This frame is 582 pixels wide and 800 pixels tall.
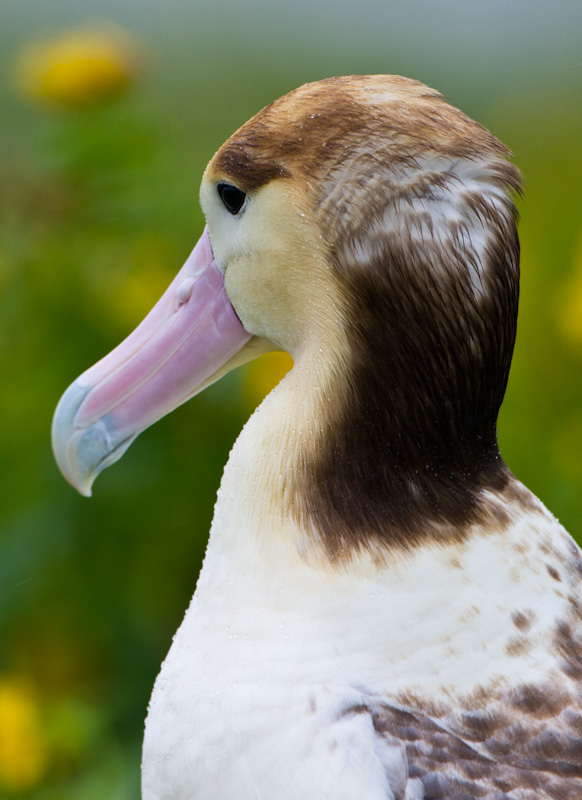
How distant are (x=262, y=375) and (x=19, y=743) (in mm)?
820

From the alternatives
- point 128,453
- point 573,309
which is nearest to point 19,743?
point 128,453

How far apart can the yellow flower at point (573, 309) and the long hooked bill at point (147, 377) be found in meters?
1.35

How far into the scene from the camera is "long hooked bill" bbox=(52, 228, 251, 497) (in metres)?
1.44

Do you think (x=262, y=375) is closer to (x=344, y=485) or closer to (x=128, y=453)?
(x=128, y=453)

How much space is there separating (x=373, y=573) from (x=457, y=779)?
9.0 inches

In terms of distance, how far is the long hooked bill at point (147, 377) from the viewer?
144 centimetres

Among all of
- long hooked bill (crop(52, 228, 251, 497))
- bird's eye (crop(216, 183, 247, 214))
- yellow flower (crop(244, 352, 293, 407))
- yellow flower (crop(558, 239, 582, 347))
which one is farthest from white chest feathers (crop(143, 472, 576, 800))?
yellow flower (crop(558, 239, 582, 347))

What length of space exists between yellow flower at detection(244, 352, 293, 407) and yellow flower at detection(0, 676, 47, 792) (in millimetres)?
715

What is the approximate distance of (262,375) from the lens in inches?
91.0

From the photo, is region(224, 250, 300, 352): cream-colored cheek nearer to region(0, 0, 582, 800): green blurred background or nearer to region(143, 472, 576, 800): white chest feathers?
region(143, 472, 576, 800): white chest feathers

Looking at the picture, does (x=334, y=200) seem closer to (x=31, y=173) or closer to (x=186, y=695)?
(x=186, y=695)

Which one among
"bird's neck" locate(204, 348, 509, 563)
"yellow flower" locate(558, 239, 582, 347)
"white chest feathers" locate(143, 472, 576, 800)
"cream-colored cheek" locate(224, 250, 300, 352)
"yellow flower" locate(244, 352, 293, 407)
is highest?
"cream-colored cheek" locate(224, 250, 300, 352)

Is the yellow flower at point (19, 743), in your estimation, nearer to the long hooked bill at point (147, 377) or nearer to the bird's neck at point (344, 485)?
the long hooked bill at point (147, 377)

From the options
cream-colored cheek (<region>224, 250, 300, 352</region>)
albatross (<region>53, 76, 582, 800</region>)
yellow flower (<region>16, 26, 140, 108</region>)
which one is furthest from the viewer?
yellow flower (<region>16, 26, 140, 108</region>)
